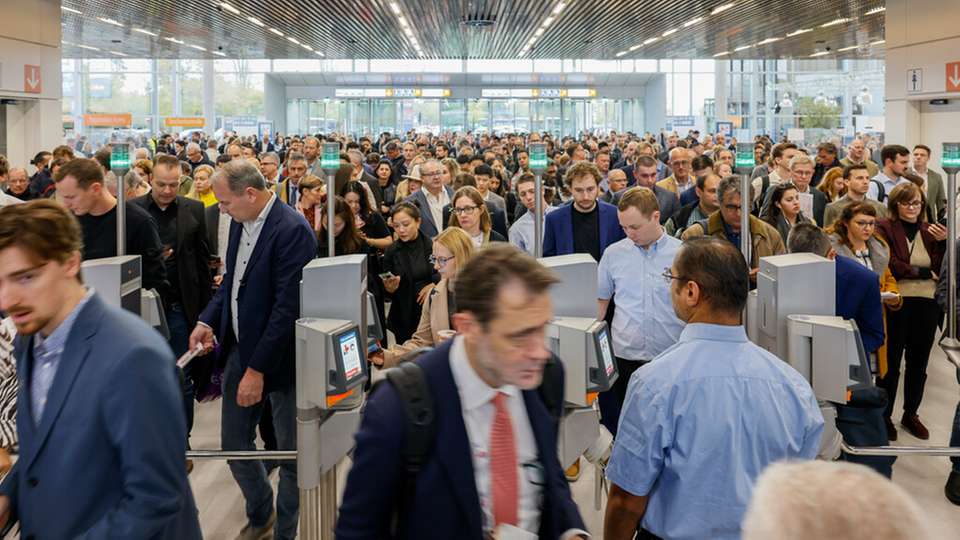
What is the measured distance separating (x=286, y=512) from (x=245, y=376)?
2.38 ft

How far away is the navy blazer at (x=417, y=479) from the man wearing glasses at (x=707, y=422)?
2.92ft

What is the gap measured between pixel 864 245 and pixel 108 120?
90.2 ft

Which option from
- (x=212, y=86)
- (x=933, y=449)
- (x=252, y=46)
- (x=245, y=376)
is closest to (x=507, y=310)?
(x=245, y=376)

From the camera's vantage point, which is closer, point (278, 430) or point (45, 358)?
point (45, 358)

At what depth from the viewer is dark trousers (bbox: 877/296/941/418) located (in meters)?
6.24

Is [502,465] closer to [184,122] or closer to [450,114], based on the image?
[184,122]

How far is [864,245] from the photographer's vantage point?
561 centimetres

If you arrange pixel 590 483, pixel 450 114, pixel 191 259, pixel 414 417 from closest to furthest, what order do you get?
pixel 414 417 < pixel 590 483 < pixel 191 259 < pixel 450 114

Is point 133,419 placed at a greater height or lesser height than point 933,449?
greater

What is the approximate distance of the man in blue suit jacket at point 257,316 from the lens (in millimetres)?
4004

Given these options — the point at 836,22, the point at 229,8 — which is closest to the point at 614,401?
the point at 229,8

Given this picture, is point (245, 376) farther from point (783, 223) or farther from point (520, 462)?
point (783, 223)

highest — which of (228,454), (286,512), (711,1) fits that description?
(711,1)

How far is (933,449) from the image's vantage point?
446 centimetres
